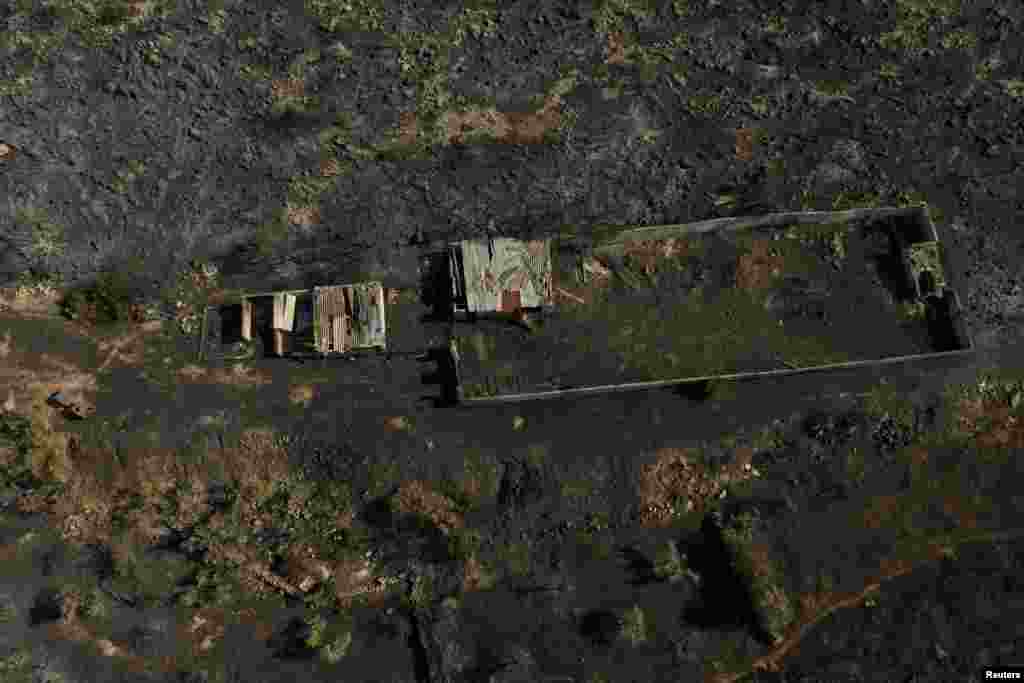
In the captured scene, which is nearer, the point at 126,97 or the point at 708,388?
the point at 708,388

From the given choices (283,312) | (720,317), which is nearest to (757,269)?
(720,317)

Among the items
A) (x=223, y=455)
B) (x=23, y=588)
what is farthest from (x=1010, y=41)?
(x=23, y=588)

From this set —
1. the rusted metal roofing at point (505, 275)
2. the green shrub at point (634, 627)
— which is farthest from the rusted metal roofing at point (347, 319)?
the green shrub at point (634, 627)

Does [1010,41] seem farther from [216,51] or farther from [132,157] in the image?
[132,157]

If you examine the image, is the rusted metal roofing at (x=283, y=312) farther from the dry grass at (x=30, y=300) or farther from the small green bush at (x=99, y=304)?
the dry grass at (x=30, y=300)

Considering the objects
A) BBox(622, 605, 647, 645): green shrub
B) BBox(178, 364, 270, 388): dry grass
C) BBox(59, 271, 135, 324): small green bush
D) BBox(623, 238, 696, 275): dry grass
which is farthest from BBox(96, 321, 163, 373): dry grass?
BBox(622, 605, 647, 645): green shrub

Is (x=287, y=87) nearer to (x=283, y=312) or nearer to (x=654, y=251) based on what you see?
(x=283, y=312)

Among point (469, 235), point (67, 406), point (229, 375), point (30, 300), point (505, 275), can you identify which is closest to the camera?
point (67, 406)
